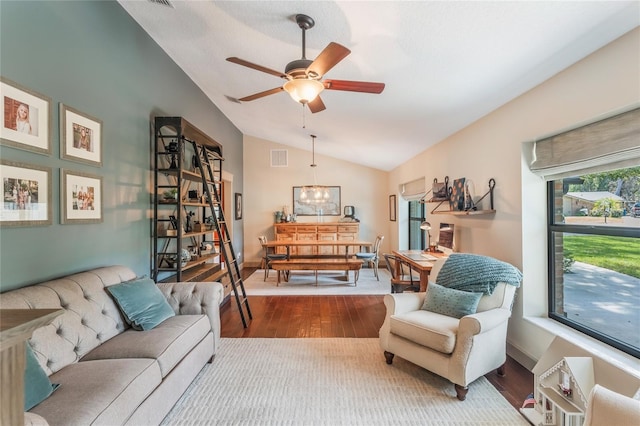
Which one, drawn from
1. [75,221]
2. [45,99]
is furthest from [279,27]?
[75,221]

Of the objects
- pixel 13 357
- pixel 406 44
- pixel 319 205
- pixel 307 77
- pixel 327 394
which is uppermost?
pixel 406 44

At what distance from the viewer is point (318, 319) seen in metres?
3.61

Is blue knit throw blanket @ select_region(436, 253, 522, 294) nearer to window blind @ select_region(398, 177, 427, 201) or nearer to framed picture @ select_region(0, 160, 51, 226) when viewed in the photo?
window blind @ select_region(398, 177, 427, 201)

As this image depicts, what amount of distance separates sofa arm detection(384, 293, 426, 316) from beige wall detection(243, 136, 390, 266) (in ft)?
15.4

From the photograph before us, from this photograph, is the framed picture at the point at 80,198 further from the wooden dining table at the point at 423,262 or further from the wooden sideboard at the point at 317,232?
the wooden sideboard at the point at 317,232

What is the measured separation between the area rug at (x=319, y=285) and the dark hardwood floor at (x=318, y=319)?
0.28 metres

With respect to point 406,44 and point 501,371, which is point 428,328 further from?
point 406,44

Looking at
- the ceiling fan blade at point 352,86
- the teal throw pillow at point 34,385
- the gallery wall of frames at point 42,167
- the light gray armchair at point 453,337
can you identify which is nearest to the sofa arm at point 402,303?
the light gray armchair at point 453,337

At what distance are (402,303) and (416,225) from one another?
376 cm

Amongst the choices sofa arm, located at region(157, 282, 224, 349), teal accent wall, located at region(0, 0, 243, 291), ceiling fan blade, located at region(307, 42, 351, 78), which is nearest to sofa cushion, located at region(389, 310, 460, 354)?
sofa arm, located at region(157, 282, 224, 349)

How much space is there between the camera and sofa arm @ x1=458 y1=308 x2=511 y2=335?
1975 mm

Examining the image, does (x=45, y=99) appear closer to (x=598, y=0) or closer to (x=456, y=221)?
(x=598, y=0)

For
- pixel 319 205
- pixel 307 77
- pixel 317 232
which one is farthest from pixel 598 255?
pixel 319 205

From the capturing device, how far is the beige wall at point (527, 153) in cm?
173
